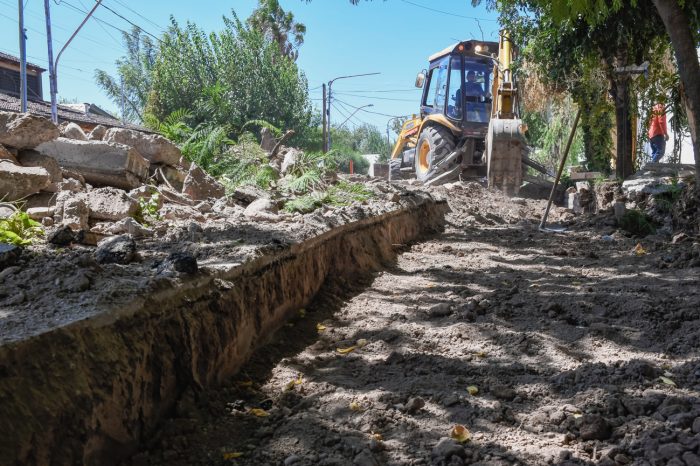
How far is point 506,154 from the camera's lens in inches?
446

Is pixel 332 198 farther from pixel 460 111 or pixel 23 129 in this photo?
pixel 460 111

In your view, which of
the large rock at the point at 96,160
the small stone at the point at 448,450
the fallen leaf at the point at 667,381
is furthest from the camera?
the large rock at the point at 96,160

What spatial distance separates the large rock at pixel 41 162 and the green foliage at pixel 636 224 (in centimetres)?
663

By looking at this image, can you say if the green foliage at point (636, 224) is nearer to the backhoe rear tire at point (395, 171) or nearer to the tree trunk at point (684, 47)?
the tree trunk at point (684, 47)

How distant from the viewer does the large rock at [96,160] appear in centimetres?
575

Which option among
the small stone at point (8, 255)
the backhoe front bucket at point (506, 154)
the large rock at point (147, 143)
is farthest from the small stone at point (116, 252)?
the backhoe front bucket at point (506, 154)

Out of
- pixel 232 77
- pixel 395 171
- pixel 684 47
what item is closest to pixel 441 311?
pixel 684 47

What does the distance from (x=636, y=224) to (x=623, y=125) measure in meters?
3.41

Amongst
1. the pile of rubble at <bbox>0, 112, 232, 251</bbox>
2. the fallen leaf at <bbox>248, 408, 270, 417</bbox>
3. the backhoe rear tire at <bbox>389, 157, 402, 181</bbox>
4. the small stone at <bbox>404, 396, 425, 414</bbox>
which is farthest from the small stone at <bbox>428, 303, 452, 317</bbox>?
the backhoe rear tire at <bbox>389, 157, 402, 181</bbox>

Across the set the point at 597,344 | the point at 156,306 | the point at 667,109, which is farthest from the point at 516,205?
the point at 156,306

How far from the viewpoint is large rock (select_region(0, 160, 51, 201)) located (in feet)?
14.9

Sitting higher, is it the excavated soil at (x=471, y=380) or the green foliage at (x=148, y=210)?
the green foliage at (x=148, y=210)

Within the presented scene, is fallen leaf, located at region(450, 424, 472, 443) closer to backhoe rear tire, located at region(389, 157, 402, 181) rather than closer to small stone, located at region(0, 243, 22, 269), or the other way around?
small stone, located at region(0, 243, 22, 269)

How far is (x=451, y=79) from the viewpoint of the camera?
43.5 feet
